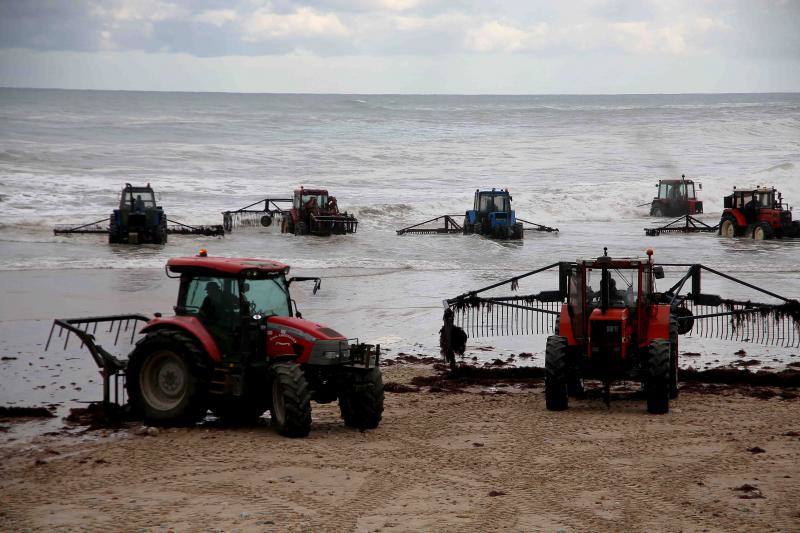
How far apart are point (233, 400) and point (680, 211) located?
44.3 m

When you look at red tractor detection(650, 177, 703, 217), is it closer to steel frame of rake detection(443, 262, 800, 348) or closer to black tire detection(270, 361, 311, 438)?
steel frame of rake detection(443, 262, 800, 348)

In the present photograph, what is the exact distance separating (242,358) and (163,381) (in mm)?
1043

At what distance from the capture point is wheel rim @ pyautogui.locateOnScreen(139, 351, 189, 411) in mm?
12250

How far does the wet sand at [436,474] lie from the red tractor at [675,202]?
41.1 m

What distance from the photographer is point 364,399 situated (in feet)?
39.5

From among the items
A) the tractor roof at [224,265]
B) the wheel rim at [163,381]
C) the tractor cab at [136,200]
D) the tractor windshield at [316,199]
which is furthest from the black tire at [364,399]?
the tractor windshield at [316,199]

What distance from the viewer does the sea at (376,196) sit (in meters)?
21.6

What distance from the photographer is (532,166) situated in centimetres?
8212

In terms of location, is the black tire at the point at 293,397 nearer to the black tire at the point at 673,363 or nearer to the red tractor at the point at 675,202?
the black tire at the point at 673,363

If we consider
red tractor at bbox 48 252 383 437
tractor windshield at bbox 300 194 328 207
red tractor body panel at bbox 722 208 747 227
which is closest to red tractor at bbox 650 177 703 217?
red tractor body panel at bbox 722 208 747 227

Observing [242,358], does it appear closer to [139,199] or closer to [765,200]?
[139,199]

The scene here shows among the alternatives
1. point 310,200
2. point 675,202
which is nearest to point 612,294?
point 310,200

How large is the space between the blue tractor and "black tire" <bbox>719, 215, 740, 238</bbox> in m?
7.25

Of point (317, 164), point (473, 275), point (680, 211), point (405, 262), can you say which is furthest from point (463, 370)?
point (317, 164)
